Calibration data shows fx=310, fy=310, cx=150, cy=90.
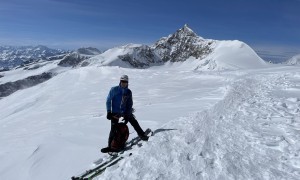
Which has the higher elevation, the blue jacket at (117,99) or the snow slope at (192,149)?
the blue jacket at (117,99)

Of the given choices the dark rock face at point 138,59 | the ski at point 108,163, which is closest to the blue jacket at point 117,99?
the ski at point 108,163

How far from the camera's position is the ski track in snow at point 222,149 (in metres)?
7.08

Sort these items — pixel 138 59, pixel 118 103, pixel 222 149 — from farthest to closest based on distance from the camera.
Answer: pixel 138 59 < pixel 118 103 < pixel 222 149

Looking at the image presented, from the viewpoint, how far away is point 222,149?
861cm

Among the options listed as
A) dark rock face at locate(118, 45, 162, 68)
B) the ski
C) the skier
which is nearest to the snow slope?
the ski

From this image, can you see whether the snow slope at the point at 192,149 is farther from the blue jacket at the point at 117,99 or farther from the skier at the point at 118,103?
the blue jacket at the point at 117,99

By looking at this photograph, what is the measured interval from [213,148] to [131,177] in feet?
9.22

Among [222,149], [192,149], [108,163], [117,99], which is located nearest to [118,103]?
[117,99]

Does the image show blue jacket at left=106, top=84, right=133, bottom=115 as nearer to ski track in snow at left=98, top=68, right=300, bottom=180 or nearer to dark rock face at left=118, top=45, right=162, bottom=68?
ski track in snow at left=98, top=68, right=300, bottom=180

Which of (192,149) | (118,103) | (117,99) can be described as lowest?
(192,149)

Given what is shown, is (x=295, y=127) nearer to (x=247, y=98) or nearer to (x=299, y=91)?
(x=247, y=98)

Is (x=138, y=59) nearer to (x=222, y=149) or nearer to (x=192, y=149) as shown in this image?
(x=192, y=149)

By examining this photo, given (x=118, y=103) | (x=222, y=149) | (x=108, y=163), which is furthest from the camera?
(x=118, y=103)

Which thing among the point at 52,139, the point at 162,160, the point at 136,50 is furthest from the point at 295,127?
the point at 136,50
